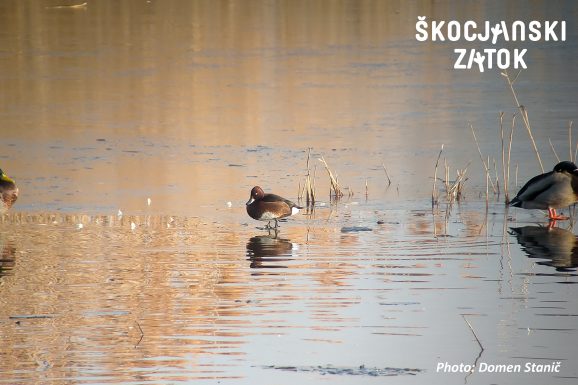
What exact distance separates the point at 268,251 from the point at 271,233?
4.46 feet

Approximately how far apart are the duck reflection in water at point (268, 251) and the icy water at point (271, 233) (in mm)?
41

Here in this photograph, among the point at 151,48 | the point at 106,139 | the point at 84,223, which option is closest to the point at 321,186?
the point at 84,223

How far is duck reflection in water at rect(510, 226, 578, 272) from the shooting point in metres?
11.7

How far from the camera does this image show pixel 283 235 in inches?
542

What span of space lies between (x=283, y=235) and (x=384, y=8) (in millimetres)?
42358

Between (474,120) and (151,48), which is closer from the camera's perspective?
(474,120)

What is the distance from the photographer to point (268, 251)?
41.3 ft

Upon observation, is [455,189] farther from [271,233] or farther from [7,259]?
[7,259]

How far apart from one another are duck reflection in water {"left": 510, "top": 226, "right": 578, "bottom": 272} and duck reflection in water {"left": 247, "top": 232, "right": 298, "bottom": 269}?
2405 mm

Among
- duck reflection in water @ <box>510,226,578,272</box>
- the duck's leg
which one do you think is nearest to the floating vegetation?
duck reflection in water @ <box>510,226,578,272</box>

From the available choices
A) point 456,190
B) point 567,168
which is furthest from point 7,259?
point 567,168

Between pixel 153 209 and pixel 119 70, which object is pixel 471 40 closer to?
pixel 119 70

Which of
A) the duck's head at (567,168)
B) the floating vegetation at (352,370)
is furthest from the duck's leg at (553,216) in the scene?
the floating vegetation at (352,370)

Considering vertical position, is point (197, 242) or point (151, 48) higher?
point (151, 48)
